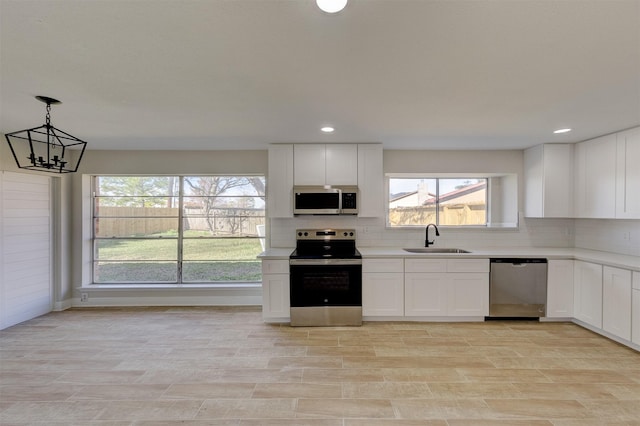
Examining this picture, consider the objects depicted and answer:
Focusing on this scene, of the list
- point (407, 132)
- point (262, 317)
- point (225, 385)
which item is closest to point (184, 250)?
point (262, 317)

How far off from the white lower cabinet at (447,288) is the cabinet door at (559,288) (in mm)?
762

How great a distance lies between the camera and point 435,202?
175 inches

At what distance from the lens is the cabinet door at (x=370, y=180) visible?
3928mm

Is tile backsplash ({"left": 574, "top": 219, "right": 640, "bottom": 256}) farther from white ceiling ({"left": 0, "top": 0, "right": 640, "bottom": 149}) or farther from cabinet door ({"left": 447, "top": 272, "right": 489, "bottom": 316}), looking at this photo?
cabinet door ({"left": 447, "top": 272, "right": 489, "bottom": 316})

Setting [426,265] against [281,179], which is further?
[281,179]

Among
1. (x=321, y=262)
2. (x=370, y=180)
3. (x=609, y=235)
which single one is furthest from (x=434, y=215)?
(x=609, y=235)

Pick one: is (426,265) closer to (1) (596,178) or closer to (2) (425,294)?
(2) (425,294)

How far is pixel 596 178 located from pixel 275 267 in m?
4.10

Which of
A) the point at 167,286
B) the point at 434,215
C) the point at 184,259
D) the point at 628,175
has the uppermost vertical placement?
the point at 628,175

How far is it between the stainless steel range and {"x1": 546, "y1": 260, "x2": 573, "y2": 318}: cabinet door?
235 cm

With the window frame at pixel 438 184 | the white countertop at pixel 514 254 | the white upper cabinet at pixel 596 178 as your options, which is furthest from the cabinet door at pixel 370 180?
the white upper cabinet at pixel 596 178

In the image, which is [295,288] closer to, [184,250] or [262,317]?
[262,317]

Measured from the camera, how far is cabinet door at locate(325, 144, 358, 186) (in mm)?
3926

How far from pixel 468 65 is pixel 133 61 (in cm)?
204
